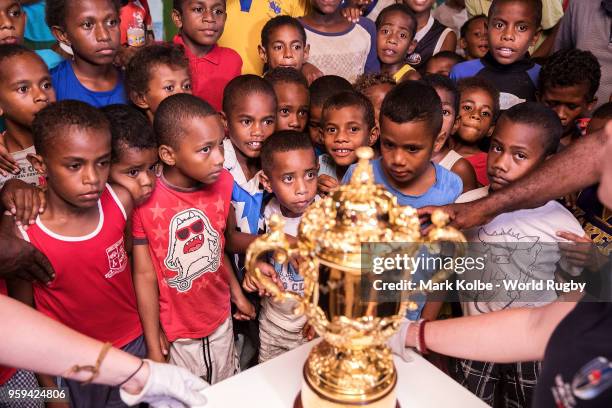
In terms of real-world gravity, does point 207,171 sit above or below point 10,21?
below

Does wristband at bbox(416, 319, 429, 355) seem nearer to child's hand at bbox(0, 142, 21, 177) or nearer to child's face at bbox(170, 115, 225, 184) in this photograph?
child's face at bbox(170, 115, 225, 184)

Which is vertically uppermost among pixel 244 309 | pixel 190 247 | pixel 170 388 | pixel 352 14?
pixel 352 14

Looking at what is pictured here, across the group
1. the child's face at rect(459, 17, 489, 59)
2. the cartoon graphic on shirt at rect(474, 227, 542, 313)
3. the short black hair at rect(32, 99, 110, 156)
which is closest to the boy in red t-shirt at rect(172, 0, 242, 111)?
the short black hair at rect(32, 99, 110, 156)

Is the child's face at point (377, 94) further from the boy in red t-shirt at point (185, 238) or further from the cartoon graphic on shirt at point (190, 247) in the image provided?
the cartoon graphic on shirt at point (190, 247)

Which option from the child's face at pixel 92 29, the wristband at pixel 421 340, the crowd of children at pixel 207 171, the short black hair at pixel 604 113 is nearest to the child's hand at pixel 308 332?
the crowd of children at pixel 207 171

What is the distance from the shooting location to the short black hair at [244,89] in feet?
7.46

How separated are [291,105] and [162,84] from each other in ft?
2.04

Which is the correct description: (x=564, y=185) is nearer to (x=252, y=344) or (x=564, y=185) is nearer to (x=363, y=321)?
(x=363, y=321)

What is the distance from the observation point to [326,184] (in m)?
2.20

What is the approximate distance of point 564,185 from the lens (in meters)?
1.64

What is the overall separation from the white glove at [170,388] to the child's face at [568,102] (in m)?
2.30

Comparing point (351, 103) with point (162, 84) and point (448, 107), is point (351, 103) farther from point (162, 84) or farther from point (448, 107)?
point (162, 84)

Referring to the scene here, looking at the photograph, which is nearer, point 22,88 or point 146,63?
point 22,88

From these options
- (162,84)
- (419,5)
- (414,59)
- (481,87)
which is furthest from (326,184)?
(419,5)
